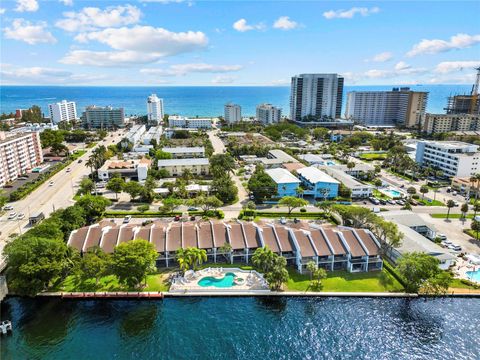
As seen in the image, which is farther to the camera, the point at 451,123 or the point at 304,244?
the point at 451,123

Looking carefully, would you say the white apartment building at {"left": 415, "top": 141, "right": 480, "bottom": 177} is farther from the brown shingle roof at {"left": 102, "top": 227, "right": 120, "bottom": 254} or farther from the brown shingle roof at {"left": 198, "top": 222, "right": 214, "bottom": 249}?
the brown shingle roof at {"left": 102, "top": 227, "right": 120, "bottom": 254}

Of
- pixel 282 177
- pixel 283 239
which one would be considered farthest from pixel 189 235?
pixel 282 177

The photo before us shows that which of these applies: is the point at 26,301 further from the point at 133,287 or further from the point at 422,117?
the point at 422,117

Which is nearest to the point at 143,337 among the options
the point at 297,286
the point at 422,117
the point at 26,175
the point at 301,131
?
the point at 297,286

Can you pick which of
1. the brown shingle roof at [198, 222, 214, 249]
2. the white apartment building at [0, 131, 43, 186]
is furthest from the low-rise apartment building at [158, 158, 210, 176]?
the brown shingle roof at [198, 222, 214, 249]

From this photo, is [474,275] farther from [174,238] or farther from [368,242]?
[174,238]

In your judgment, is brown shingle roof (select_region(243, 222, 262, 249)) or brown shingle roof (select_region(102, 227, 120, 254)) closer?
brown shingle roof (select_region(102, 227, 120, 254))
